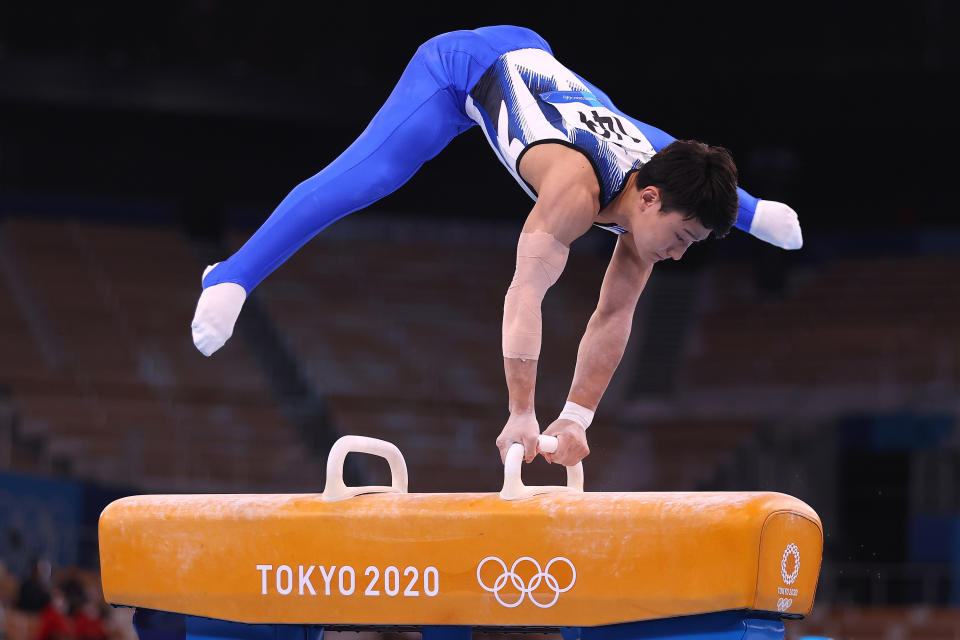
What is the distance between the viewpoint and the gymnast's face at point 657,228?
3.33 meters

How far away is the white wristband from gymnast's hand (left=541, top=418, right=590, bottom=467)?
0.07 feet

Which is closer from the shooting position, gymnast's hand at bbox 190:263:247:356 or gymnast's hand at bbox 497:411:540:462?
gymnast's hand at bbox 497:411:540:462

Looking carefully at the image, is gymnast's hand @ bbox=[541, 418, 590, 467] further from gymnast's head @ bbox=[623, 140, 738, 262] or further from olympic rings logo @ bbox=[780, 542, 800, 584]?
olympic rings logo @ bbox=[780, 542, 800, 584]

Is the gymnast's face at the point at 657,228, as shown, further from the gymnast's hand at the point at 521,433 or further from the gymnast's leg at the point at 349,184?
the gymnast's leg at the point at 349,184

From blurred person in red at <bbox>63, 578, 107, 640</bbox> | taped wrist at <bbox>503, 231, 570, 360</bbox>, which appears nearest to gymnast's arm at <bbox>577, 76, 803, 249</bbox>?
taped wrist at <bbox>503, 231, 570, 360</bbox>

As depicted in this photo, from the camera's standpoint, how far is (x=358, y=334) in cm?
1547

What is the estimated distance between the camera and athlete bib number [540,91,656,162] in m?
3.50

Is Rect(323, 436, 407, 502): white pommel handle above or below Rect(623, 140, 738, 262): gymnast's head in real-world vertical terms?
below

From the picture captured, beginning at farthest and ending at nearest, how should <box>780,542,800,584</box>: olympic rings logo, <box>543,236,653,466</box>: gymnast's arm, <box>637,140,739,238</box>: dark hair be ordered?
<box>543,236,653,466</box>: gymnast's arm, <box>637,140,739,238</box>: dark hair, <box>780,542,800,584</box>: olympic rings logo

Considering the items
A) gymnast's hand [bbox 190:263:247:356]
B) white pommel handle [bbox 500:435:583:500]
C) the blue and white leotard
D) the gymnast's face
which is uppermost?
the blue and white leotard

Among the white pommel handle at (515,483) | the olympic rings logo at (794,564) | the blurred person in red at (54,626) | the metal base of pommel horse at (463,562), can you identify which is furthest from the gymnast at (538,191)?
the blurred person in red at (54,626)

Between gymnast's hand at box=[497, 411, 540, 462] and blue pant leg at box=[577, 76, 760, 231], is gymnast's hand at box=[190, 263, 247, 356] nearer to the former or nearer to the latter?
gymnast's hand at box=[497, 411, 540, 462]

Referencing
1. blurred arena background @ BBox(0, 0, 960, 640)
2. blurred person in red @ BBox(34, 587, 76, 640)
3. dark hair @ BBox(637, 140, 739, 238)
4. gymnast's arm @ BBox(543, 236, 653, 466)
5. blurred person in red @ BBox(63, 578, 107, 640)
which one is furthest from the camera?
A: blurred arena background @ BBox(0, 0, 960, 640)

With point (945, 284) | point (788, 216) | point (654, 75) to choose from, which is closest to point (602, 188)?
point (788, 216)
